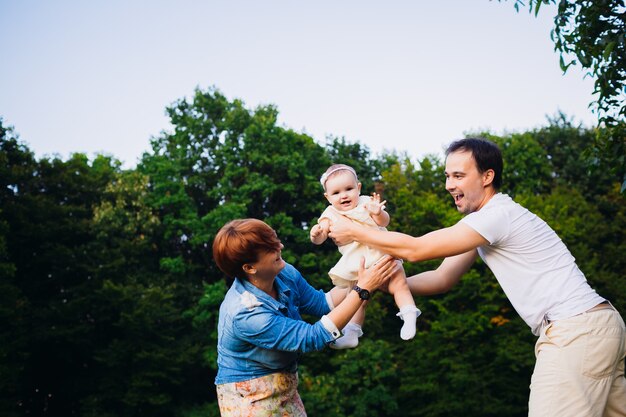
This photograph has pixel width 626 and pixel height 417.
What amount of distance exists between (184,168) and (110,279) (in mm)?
5664

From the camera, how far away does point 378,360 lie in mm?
21625

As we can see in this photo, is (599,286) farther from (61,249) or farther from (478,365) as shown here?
(61,249)

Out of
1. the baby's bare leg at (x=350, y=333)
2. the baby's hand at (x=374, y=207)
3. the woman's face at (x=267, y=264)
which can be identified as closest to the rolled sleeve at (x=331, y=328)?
the woman's face at (x=267, y=264)

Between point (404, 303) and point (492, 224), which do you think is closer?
point (492, 224)

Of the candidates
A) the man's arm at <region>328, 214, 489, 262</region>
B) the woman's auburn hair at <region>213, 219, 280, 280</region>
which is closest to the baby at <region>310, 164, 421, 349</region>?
the man's arm at <region>328, 214, 489, 262</region>

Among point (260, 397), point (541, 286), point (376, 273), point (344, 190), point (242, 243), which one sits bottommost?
point (260, 397)

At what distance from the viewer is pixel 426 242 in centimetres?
355

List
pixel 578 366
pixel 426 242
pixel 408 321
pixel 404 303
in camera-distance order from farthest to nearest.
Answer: pixel 404 303 → pixel 408 321 → pixel 426 242 → pixel 578 366

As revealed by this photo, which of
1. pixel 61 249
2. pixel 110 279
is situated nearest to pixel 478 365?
pixel 110 279

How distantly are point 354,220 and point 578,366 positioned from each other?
5.66ft

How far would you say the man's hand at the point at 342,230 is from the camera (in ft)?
13.0

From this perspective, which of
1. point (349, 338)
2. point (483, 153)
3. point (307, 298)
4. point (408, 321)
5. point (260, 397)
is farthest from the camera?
point (307, 298)

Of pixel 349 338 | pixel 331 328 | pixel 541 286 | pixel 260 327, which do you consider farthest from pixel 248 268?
pixel 541 286

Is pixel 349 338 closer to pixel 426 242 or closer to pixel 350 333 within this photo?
pixel 350 333
